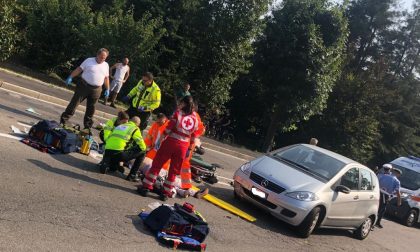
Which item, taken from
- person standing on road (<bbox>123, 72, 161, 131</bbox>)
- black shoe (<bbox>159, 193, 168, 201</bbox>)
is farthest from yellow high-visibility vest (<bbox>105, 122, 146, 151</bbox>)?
person standing on road (<bbox>123, 72, 161, 131</bbox>)

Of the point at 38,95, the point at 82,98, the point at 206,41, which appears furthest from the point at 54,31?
the point at 82,98

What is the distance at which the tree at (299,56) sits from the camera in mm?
26359

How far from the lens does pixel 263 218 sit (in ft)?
33.0

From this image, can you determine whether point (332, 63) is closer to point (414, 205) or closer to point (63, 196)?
point (414, 205)

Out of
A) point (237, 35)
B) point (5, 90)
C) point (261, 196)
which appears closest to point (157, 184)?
point (261, 196)

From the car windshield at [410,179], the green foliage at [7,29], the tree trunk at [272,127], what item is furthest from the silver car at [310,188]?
the tree trunk at [272,127]

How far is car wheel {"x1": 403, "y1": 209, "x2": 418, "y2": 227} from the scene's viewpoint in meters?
17.2

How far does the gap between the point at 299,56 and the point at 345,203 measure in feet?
55.6

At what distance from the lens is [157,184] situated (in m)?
9.02

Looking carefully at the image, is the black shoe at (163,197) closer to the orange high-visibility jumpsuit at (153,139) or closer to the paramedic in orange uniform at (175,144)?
the paramedic in orange uniform at (175,144)

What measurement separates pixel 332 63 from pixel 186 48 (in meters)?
7.94

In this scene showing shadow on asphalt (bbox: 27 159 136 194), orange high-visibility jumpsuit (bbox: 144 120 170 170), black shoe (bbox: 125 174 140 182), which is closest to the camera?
shadow on asphalt (bbox: 27 159 136 194)

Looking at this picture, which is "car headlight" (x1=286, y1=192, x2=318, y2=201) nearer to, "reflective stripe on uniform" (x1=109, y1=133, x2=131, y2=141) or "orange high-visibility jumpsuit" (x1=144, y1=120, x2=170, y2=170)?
"orange high-visibility jumpsuit" (x1=144, y1=120, x2=170, y2=170)

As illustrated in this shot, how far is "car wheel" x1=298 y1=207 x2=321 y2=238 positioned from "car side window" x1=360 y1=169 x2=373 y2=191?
1901mm
